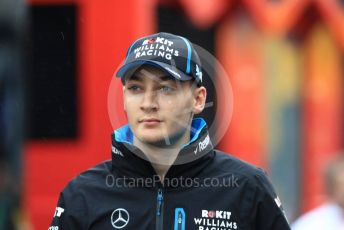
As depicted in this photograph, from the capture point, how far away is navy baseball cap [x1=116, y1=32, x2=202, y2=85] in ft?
13.2

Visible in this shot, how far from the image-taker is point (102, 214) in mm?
4074

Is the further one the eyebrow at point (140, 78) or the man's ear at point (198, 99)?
the man's ear at point (198, 99)

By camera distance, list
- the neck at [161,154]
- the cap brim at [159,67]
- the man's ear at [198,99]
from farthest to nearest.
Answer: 1. the man's ear at [198,99]
2. the neck at [161,154]
3. the cap brim at [159,67]

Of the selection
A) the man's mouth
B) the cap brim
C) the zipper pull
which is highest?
the cap brim

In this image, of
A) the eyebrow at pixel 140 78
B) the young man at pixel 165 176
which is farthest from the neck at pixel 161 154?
the eyebrow at pixel 140 78

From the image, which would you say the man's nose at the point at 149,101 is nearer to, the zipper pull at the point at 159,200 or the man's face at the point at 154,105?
the man's face at the point at 154,105

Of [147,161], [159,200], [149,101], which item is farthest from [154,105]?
[159,200]

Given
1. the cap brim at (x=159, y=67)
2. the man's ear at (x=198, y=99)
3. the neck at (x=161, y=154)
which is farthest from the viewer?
the man's ear at (x=198, y=99)

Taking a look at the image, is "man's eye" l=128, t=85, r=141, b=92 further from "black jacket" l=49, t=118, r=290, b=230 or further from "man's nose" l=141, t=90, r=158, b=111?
"black jacket" l=49, t=118, r=290, b=230

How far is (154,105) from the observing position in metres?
4.02

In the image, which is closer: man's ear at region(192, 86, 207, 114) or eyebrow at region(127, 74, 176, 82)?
eyebrow at region(127, 74, 176, 82)

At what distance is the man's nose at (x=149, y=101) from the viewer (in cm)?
401

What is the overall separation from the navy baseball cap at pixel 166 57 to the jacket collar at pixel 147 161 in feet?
0.84

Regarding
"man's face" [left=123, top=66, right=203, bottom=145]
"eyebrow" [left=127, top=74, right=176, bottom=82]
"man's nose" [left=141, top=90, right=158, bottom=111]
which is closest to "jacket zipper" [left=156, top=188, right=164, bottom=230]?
"man's face" [left=123, top=66, right=203, bottom=145]
